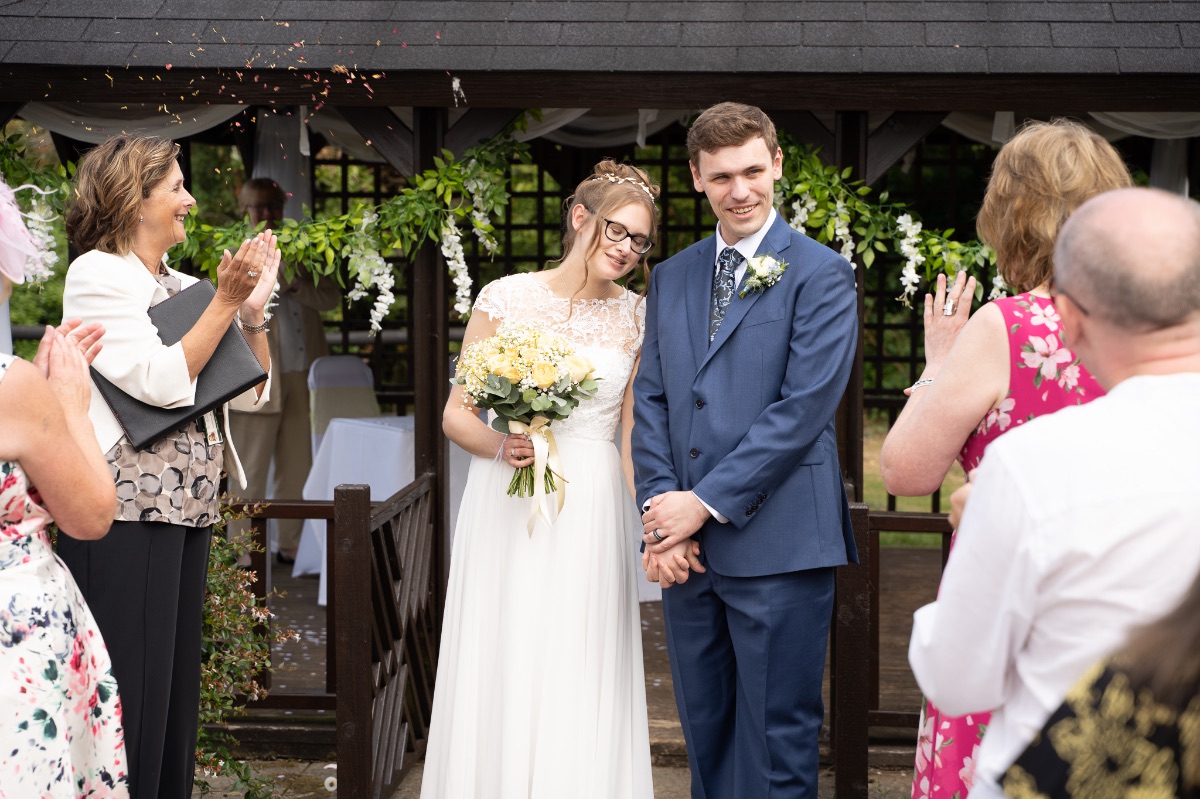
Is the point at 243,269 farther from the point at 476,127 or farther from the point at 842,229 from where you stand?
the point at 842,229

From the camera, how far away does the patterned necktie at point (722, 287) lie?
11.6 ft

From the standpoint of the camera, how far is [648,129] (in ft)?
22.5

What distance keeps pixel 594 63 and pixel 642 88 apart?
23cm

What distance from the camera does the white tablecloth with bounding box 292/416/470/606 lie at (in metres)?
6.64

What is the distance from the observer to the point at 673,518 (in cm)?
336

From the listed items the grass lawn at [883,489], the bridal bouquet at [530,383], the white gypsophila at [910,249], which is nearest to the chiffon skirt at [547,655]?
the bridal bouquet at [530,383]

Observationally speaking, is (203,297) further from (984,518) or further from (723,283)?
(984,518)

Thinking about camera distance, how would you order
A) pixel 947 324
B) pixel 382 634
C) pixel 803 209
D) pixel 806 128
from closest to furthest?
pixel 947 324
pixel 382 634
pixel 803 209
pixel 806 128

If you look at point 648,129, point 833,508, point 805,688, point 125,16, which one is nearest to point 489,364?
point 833,508

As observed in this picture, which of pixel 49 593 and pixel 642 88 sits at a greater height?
pixel 642 88

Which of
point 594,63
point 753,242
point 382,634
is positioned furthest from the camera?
point 594,63

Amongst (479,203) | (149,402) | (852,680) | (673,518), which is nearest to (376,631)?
(149,402)

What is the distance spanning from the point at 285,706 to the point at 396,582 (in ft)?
2.94

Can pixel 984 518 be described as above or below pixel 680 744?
above
